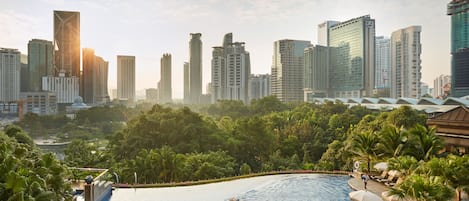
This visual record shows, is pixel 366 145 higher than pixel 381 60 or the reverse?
the reverse

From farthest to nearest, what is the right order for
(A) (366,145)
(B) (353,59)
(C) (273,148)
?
1. (B) (353,59)
2. (C) (273,148)
3. (A) (366,145)

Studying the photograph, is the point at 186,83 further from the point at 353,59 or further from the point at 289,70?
the point at 353,59

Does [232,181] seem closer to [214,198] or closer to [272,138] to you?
[214,198]

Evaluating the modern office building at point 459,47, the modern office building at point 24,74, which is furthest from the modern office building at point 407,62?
the modern office building at point 24,74

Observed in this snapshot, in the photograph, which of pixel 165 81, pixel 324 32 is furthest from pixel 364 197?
pixel 165 81

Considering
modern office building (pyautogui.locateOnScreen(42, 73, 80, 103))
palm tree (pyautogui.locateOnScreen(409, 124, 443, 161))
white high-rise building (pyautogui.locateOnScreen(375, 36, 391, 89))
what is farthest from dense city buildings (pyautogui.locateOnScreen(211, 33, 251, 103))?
palm tree (pyautogui.locateOnScreen(409, 124, 443, 161))

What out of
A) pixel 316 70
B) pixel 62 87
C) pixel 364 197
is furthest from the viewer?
pixel 62 87

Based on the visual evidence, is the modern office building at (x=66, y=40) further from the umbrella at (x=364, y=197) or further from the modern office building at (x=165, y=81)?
the umbrella at (x=364, y=197)

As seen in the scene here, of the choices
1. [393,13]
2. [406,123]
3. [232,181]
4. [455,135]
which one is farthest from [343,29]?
[232,181]
